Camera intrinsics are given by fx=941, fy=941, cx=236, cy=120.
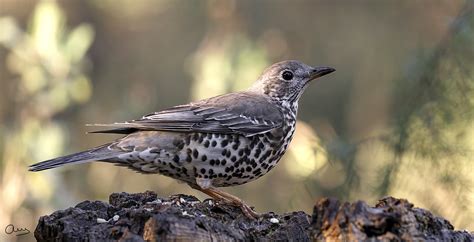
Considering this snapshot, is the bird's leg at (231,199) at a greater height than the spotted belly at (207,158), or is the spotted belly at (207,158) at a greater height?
the spotted belly at (207,158)

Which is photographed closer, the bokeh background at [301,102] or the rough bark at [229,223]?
the rough bark at [229,223]

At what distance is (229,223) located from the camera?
14.5 ft

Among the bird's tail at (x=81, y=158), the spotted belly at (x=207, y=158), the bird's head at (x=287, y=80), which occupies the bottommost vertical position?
the spotted belly at (x=207, y=158)

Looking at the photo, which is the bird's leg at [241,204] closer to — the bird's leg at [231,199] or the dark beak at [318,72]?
the bird's leg at [231,199]

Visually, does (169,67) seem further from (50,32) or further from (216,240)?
(216,240)

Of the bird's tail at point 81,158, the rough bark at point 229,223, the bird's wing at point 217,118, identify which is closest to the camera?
the rough bark at point 229,223

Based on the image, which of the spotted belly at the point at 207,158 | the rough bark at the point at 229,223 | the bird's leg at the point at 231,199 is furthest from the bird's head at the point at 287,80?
the rough bark at the point at 229,223

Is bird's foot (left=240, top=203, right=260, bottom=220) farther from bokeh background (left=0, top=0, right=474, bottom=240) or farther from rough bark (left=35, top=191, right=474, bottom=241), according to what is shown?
bokeh background (left=0, top=0, right=474, bottom=240)

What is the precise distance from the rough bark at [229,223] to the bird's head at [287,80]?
1973mm

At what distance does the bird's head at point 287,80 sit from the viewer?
6.57 metres

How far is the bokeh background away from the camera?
21.7ft

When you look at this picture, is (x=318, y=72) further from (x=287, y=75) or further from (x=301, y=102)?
(x=301, y=102)

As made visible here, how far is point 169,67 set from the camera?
1059cm

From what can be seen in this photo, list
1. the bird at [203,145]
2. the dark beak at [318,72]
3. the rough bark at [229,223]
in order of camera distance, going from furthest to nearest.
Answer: the dark beak at [318,72] → the bird at [203,145] → the rough bark at [229,223]
